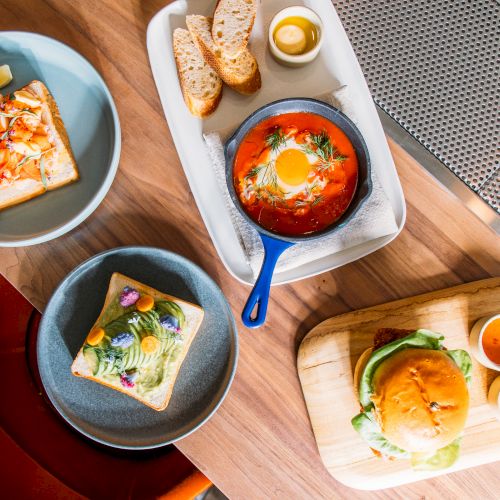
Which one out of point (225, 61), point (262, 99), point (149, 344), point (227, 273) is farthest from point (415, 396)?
point (225, 61)

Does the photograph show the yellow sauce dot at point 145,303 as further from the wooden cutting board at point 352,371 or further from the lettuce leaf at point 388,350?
the lettuce leaf at point 388,350

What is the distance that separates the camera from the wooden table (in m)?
1.96

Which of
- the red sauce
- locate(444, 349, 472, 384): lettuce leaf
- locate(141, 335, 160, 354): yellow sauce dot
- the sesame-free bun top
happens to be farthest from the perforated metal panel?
locate(141, 335, 160, 354): yellow sauce dot

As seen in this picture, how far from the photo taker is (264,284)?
5.94 feet

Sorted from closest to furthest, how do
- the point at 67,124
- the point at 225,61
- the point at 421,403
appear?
the point at 421,403 → the point at 225,61 → the point at 67,124

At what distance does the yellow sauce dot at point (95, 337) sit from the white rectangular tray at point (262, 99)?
486 millimetres

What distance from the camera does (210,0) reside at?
1.95 m

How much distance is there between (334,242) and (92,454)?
4.33 ft

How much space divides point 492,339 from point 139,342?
119 cm

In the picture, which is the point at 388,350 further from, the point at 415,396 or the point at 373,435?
the point at 373,435

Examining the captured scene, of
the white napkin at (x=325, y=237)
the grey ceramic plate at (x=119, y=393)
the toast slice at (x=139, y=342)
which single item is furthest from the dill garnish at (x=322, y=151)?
the toast slice at (x=139, y=342)

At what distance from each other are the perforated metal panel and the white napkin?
0.24 meters

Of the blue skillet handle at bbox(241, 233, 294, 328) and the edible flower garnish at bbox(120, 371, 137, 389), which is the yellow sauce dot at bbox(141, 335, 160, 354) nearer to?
the edible flower garnish at bbox(120, 371, 137, 389)

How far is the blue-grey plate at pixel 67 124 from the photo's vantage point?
1894 millimetres
